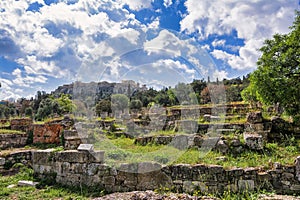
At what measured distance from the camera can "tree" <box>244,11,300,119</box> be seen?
1254cm

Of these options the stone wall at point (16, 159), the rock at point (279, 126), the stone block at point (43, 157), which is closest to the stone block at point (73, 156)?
the stone block at point (43, 157)

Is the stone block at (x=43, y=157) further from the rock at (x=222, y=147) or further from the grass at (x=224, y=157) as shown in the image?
the rock at (x=222, y=147)

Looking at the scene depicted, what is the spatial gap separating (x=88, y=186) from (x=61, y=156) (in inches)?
57.2

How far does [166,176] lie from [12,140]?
411 inches

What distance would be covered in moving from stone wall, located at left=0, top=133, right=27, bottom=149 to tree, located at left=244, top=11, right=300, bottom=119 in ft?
42.6

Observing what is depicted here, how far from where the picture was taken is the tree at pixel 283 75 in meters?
12.5

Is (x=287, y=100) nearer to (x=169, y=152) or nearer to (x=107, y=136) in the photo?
(x=169, y=152)

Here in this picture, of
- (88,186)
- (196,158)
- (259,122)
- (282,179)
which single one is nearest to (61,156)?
(88,186)

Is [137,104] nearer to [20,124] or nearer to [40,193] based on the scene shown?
[20,124]

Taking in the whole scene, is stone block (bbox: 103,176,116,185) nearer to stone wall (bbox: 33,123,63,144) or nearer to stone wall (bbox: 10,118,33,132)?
stone wall (bbox: 33,123,63,144)

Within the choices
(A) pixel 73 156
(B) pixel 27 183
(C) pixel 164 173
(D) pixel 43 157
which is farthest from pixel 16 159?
(C) pixel 164 173

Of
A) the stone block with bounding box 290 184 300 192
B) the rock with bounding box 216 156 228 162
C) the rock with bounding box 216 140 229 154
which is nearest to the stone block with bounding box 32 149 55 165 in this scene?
the rock with bounding box 216 156 228 162

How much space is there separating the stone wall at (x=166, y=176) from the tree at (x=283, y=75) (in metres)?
7.21

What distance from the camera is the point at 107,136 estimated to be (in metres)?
13.6
